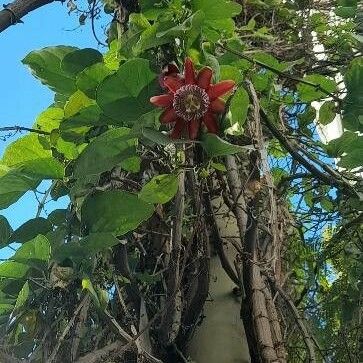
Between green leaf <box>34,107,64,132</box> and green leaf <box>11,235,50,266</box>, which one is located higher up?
green leaf <box>34,107,64,132</box>

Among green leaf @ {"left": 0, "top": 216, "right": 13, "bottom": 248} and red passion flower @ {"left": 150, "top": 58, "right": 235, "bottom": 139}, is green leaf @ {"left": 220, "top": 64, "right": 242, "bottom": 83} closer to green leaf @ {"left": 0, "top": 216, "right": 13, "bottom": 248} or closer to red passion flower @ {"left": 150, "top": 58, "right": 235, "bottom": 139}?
red passion flower @ {"left": 150, "top": 58, "right": 235, "bottom": 139}

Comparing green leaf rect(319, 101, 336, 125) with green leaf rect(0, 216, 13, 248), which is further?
green leaf rect(319, 101, 336, 125)

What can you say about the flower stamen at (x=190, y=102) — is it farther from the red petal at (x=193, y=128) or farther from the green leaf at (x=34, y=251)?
the green leaf at (x=34, y=251)

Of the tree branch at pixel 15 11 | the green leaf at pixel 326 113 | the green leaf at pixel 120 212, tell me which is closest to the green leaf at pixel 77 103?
the green leaf at pixel 120 212

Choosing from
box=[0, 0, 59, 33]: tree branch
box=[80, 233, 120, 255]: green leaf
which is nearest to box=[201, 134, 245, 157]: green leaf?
box=[80, 233, 120, 255]: green leaf

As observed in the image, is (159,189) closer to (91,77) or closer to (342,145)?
(91,77)

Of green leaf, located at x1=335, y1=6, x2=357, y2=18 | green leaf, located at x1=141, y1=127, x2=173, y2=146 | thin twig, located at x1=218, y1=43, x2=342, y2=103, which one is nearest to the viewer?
green leaf, located at x1=141, y1=127, x2=173, y2=146

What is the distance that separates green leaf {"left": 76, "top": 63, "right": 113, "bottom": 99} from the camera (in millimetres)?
637

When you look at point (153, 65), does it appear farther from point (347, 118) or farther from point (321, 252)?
point (321, 252)

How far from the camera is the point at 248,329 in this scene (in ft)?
2.35

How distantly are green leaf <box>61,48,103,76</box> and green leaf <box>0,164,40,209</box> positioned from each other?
0.12m

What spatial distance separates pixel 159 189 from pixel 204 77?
11cm

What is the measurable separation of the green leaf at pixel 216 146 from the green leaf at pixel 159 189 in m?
0.05

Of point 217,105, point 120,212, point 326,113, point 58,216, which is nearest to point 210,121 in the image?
point 217,105
